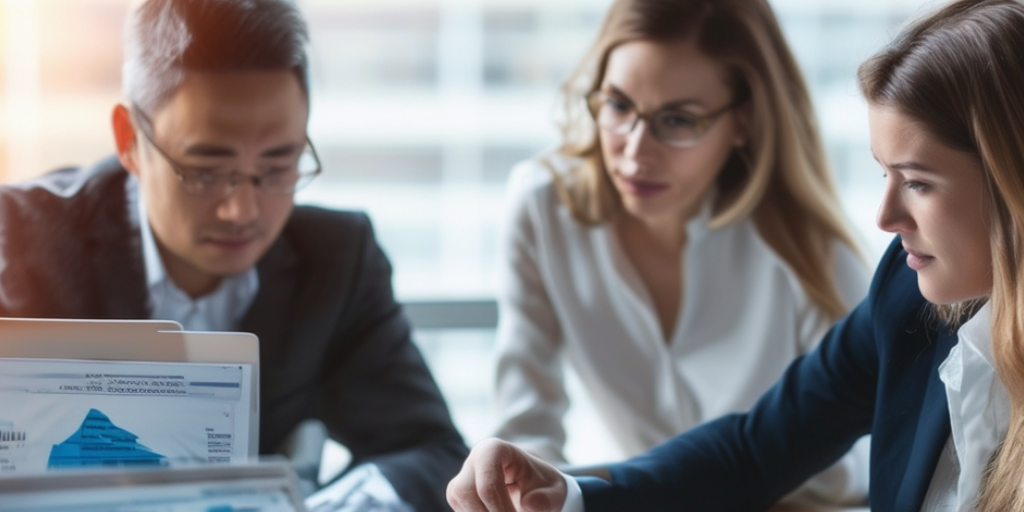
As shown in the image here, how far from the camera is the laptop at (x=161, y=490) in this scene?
0.70 metres

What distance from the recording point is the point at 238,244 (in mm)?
1397

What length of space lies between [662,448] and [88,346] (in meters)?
0.70

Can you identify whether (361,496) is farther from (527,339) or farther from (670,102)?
(670,102)

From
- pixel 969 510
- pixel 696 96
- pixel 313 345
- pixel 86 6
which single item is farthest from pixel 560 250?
pixel 86 6

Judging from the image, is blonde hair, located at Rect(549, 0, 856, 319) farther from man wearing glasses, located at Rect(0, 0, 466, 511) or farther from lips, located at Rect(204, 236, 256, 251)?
lips, located at Rect(204, 236, 256, 251)

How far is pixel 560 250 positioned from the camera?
1.85 metres

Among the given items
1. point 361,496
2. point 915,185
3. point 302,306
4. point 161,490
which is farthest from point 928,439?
point 302,306

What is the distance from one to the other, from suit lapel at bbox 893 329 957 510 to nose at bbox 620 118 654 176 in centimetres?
67

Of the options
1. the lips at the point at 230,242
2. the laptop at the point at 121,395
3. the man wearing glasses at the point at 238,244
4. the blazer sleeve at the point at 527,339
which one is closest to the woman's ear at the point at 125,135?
the man wearing glasses at the point at 238,244

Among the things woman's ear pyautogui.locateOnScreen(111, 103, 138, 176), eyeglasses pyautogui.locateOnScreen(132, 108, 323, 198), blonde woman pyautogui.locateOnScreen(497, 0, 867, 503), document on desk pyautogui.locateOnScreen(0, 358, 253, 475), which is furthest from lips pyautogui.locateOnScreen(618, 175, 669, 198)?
document on desk pyautogui.locateOnScreen(0, 358, 253, 475)

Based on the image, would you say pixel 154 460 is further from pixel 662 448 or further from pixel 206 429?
pixel 662 448

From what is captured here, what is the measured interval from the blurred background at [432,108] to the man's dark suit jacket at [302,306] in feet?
2.31

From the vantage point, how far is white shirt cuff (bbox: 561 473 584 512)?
3.63ft

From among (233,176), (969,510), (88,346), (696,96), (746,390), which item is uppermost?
(696,96)
